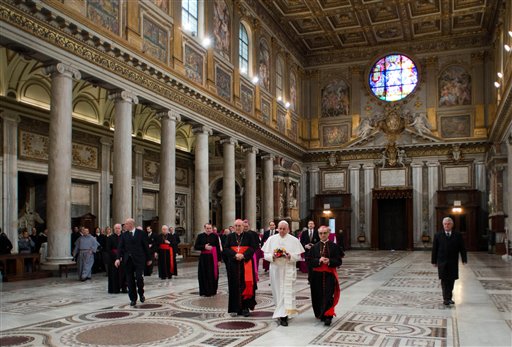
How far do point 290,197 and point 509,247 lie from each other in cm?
1301

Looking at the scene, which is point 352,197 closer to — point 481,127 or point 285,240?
point 481,127

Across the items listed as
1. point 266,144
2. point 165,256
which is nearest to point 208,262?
point 165,256

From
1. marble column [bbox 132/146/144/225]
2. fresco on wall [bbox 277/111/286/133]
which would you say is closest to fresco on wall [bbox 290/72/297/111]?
fresco on wall [bbox 277/111/286/133]

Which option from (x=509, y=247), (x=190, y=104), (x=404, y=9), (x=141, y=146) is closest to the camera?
(x=190, y=104)

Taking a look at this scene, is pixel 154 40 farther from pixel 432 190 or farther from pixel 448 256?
pixel 432 190

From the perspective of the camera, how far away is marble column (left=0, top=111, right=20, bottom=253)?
1789 centimetres

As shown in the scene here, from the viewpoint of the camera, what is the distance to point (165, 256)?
15.4 m

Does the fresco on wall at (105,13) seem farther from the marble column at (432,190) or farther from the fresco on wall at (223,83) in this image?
the marble column at (432,190)

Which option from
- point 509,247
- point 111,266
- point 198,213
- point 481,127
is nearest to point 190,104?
point 198,213

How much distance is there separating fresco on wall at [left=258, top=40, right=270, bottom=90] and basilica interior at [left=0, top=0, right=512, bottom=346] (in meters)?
0.17

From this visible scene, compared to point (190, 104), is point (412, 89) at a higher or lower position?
higher

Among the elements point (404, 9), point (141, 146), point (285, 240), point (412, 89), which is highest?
point (404, 9)

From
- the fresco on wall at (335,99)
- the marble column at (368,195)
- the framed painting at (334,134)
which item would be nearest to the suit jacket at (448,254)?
the marble column at (368,195)

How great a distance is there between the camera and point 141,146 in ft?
86.4
